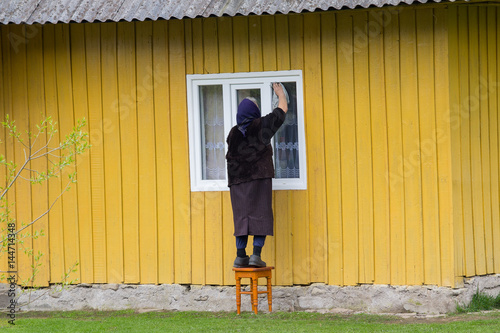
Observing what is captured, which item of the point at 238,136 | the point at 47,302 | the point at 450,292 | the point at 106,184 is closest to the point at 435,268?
the point at 450,292

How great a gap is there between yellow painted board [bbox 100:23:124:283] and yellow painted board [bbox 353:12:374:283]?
276 centimetres

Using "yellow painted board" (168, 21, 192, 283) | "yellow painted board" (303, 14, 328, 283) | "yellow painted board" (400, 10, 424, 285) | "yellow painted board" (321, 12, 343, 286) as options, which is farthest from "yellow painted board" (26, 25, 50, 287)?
"yellow painted board" (400, 10, 424, 285)

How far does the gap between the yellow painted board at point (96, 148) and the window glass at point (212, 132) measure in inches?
47.8

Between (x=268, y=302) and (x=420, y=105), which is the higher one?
(x=420, y=105)

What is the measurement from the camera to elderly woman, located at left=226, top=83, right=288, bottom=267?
8453mm

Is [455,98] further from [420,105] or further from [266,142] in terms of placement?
[266,142]

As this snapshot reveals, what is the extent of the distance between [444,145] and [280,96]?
1806mm

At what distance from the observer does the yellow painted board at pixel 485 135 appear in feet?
29.0

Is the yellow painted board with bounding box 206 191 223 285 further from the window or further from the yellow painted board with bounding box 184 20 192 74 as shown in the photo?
the yellow painted board with bounding box 184 20 192 74

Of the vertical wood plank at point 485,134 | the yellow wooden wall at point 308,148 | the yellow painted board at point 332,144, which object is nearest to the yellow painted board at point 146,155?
the yellow wooden wall at point 308,148

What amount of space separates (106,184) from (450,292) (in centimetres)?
404

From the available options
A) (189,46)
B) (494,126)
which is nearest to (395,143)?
(494,126)

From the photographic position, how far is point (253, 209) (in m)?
8.48

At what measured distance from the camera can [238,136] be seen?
857 centimetres
